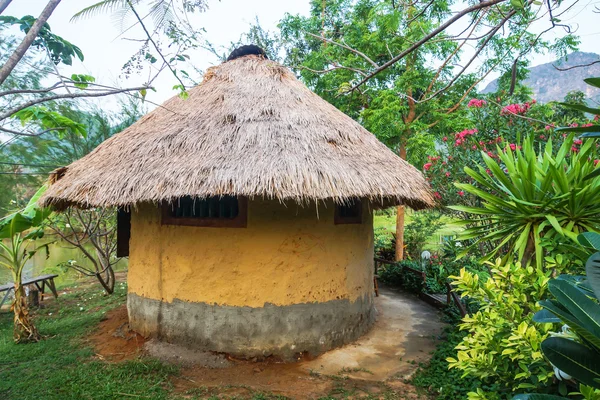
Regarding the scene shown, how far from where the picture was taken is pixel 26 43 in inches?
87.3

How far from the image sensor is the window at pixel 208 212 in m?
4.53

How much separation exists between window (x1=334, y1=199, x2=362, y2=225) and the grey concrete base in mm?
1058

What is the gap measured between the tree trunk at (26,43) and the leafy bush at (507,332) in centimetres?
302

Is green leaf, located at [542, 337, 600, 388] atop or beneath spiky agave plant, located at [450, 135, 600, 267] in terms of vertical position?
beneath

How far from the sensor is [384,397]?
143 inches

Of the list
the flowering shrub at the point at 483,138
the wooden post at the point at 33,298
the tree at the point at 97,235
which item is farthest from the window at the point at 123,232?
the flowering shrub at the point at 483,138

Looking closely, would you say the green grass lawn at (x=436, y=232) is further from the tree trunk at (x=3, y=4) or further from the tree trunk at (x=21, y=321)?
the tree trunk at (x=3, y=4)

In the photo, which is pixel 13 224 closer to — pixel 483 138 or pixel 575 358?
pixel 575 358

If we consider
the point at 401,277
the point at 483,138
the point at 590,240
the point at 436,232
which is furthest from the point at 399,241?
the point at 590,240

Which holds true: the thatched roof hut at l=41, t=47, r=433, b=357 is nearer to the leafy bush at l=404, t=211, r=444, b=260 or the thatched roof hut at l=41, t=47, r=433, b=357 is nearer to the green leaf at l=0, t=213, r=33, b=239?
the green leaf at l=0, t=213, r=33, b=239

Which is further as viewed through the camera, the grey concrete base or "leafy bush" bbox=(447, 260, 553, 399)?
the grey concrete base

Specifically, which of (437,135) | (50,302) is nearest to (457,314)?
(437,135)

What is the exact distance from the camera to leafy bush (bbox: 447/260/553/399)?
2.19 metres

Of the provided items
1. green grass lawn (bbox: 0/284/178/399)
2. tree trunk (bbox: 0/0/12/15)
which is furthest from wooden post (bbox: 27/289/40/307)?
tree trunk (bbox: 0/0/12/15)
